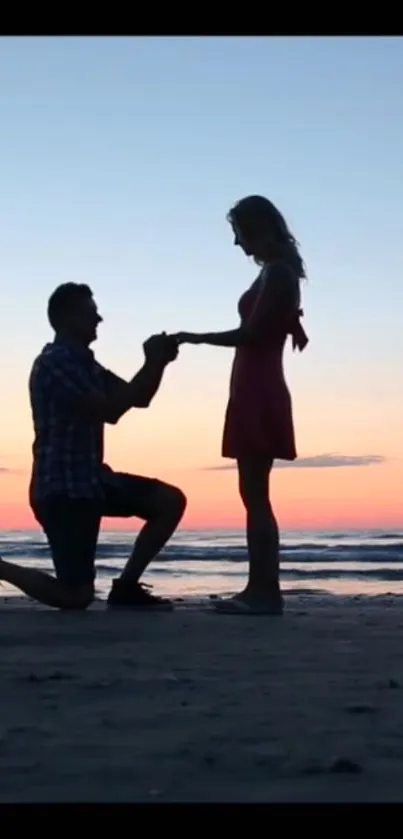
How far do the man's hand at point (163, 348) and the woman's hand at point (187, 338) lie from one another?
0.07 feet

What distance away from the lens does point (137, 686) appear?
340 centimetres

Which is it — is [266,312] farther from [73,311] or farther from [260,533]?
[260,533]

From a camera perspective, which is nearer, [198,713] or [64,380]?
[198,713]

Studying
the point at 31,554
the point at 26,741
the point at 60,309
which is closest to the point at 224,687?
the point at 26,741

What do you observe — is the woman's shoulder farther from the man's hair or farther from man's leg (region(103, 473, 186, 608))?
man's leg (region(103, 473, 186, 608))

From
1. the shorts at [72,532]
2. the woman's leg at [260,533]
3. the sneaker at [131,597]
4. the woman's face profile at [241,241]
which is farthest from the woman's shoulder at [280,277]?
the sneaker at [131,597]

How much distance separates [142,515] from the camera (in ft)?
20.6

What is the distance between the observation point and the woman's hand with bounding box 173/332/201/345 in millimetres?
6004

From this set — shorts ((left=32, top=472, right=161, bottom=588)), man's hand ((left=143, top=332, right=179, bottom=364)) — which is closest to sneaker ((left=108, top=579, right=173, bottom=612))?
shorts ((left=32, top=472, right=161, bottom=588))

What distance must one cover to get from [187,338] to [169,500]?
831 mm

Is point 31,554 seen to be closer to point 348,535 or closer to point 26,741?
point 348,535

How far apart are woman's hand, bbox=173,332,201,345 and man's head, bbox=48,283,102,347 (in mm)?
424

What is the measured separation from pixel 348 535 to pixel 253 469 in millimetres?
21063

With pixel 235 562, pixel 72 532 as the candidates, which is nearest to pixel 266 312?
pixel 72 532
